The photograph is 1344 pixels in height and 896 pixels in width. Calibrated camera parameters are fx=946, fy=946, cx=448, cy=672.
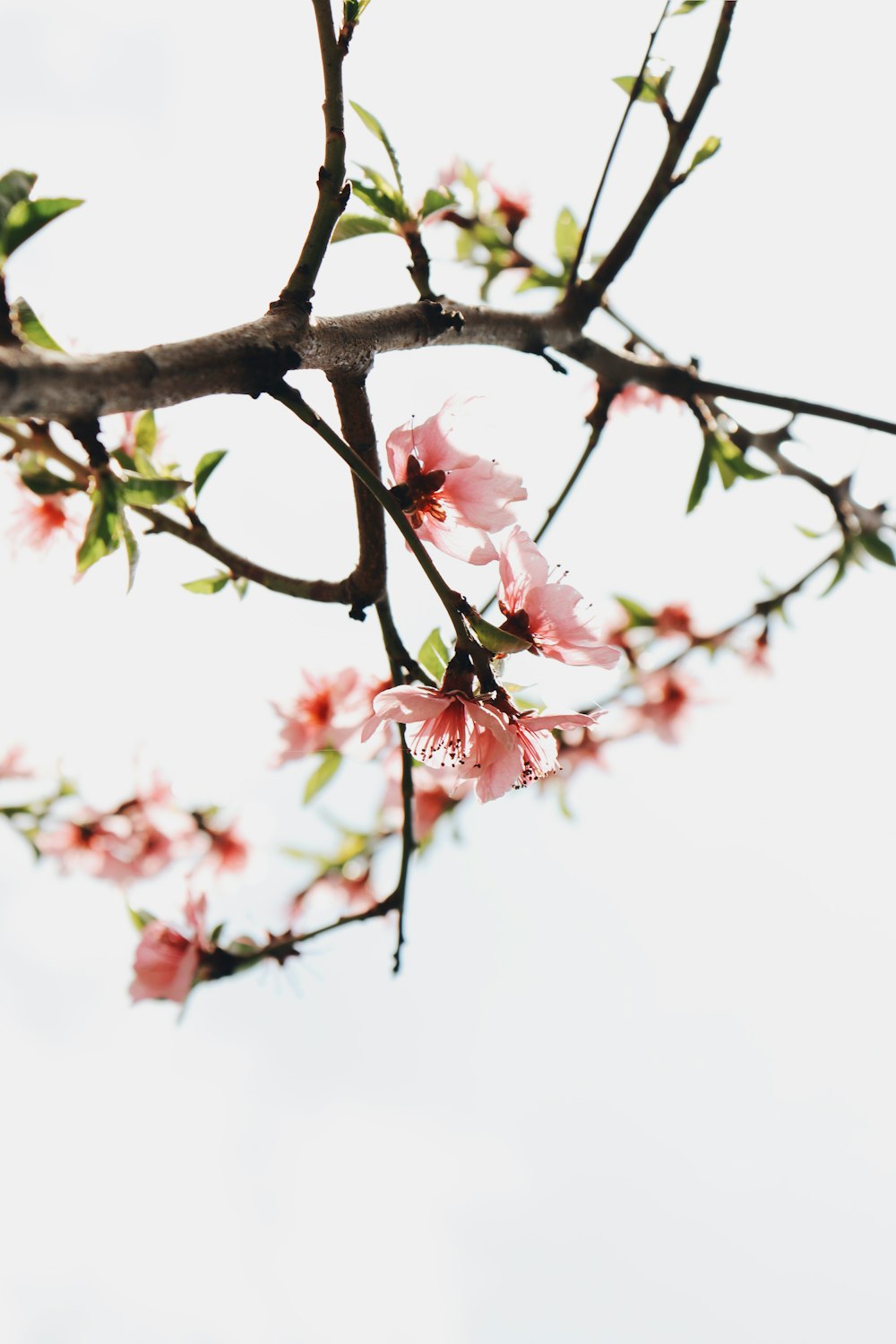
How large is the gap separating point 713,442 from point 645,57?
1.79 ft

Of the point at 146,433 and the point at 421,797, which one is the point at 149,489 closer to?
the point at 146,433

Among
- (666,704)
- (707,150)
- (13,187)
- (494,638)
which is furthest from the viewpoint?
(666,704)

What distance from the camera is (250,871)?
2.49m

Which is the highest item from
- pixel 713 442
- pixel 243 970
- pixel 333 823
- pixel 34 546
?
pixel 713 442

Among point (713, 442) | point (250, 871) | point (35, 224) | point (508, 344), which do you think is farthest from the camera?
point (250, 871)

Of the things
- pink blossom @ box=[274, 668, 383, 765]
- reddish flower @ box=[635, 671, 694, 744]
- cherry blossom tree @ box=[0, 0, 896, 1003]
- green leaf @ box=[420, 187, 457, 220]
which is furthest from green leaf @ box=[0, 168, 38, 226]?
reddish flower @ box=[635, 671, 694, 744]

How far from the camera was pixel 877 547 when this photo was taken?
5.58 ft

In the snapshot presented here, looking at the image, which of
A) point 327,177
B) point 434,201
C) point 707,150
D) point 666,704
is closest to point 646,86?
point 707,150

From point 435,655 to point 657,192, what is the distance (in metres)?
0.82

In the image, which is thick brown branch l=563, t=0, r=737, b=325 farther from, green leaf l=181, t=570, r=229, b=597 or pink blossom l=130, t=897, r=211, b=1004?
pink blossom l=130, t=897, r=211, b=1004

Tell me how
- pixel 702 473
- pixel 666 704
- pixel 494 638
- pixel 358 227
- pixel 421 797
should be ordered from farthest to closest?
pixel 666 704, pixel 421 797, pixel 702 473, pixel 358 227, pixel 494 638

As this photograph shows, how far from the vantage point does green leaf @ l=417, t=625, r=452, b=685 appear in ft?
3.06

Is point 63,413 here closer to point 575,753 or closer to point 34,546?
point 34,546

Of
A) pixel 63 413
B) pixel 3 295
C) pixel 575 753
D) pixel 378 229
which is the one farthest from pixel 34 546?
pixel 575 753
